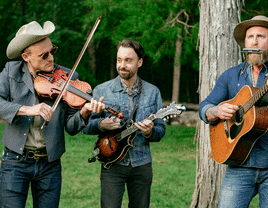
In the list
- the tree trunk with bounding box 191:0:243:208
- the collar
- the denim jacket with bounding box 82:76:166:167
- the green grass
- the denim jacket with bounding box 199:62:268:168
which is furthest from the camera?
the green grass

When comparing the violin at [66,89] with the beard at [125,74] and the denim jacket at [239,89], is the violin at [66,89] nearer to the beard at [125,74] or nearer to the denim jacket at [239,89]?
the beard at [125,74]

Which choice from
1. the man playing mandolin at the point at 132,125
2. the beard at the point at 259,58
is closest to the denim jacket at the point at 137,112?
the man playing mandolin at the point at 132,125

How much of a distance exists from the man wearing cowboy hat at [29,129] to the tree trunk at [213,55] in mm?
1725

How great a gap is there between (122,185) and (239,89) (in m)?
1.35

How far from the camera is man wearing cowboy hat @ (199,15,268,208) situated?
274 cm

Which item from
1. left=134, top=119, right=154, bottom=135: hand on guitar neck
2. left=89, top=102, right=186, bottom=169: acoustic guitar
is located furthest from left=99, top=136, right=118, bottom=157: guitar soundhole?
left=134, top=119, right=154, bottom=135: hand on guitar neck

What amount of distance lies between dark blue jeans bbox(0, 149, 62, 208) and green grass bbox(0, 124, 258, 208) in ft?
6.96

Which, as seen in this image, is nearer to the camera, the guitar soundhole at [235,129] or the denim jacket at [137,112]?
the guitar soundhole at [235,129]

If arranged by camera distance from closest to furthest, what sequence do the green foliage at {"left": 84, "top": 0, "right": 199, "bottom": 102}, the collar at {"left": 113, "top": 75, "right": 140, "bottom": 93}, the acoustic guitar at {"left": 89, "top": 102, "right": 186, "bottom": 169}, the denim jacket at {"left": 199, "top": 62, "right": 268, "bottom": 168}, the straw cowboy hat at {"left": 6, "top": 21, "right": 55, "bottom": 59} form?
the denim jacket at {"left": 199, "top": 62, "right": 268, "bottom": 168}
the straw cowboy hat at {"left": 6, "top": 21, "right": 55, "bottom": 59}
the acoustic guitar at {"left": 89, "top": 102, "right": 186, "bottom": 169}
the collar at {"left": 113, "top": 75, "right": 140, "bottom": 93}
the green foliage at {"left": 84, "top": 0, "right": 199, "bottom": 102}

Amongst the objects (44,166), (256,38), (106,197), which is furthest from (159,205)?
(256,38)

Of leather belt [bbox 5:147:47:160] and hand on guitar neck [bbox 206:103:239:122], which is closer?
hand on guitar neck [bbox 206:103:239:122]

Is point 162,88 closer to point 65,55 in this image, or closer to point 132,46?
point 65,55

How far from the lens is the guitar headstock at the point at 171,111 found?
9.96 feet

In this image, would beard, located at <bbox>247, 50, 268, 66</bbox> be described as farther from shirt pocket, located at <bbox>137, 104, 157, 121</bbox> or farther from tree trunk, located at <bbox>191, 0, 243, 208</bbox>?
tree trunk, located at <bbox>191, 0, 243, 208</bbox>
